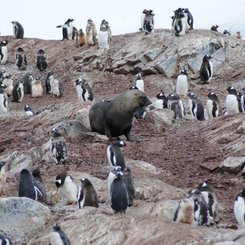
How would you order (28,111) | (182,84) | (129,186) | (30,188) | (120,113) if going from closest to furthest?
(129,186) → (30,188) → (120,113) → (28,111) → (182,84)

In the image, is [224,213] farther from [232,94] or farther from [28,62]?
[28,62]

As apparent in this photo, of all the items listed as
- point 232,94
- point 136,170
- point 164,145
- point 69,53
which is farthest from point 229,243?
point 69,53

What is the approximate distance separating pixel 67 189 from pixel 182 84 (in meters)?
13.3

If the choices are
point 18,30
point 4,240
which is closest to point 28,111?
point 18,30

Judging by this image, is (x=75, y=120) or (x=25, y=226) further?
(x=75, y=120)

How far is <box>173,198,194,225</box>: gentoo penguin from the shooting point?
1334 centimetres

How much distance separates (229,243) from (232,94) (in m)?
13.1

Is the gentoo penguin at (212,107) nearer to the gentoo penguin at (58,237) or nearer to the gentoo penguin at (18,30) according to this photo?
the gentoo penguin at (58,237)

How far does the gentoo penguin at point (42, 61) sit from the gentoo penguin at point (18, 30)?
4307mm

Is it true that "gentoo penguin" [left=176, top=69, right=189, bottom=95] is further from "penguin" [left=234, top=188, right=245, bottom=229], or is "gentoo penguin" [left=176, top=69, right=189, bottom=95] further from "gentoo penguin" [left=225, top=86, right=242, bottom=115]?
"penguin" [left=234, top=188, right=245, bottom=229]

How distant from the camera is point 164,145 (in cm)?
2058

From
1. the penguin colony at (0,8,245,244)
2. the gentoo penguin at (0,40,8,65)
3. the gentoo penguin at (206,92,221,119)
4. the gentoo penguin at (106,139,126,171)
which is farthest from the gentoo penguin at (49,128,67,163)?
the gentoo penguin at (0,40,8,65)

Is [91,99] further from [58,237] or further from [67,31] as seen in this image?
[58,237]

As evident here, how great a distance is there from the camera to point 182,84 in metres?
28.5
